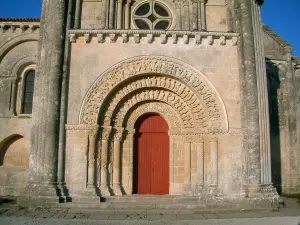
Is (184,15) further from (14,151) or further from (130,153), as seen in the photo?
(14,151)

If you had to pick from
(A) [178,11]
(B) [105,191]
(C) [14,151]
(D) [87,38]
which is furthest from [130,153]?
(C) [14,151]

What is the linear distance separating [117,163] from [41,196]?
258 cm

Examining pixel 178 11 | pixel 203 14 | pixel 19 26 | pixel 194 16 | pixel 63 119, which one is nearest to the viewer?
pixel 63 119

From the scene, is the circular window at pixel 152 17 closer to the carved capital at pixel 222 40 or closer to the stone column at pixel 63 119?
the carved capital at pixel 222 40

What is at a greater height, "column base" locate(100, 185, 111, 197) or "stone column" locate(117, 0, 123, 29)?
"stone column" locate(117, 0, 123, 29)

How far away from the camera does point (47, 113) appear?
9539 millimetres

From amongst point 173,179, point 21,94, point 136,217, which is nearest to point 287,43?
point 173,179

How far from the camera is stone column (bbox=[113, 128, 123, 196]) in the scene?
10102 mm

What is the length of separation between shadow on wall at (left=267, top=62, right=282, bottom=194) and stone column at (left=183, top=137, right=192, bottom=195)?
5.99 metres

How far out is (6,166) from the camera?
1293 centimetres

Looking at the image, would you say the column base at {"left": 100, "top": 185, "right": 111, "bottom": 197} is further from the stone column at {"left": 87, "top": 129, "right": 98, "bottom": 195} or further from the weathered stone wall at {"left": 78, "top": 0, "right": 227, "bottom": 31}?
the weathered stone wall at {"left": 78, "top": 0, "right": 227, "bottom": 31}

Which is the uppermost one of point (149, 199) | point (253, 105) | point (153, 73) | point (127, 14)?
point (127, 14)

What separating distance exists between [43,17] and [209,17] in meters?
5.92

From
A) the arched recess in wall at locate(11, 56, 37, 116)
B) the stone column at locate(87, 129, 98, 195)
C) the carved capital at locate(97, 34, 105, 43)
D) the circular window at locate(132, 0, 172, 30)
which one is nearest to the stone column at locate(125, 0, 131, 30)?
the circular window at locate(132, 0, 172, 30)
